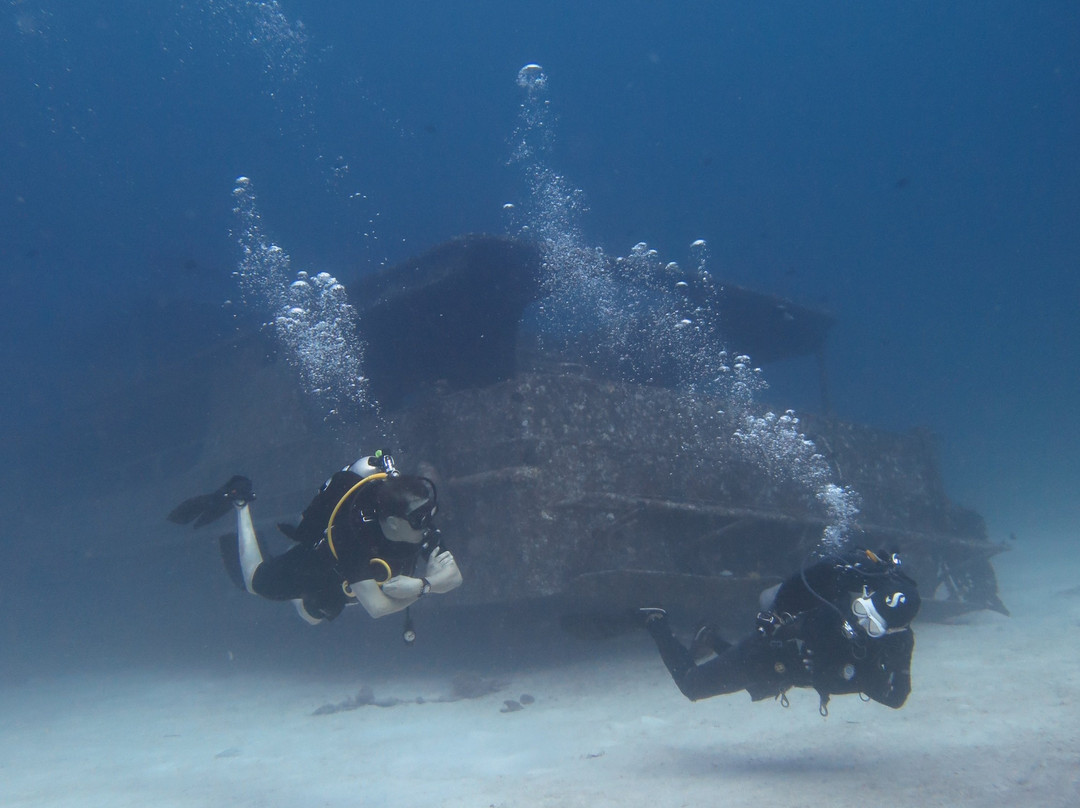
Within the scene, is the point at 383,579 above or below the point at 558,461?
below

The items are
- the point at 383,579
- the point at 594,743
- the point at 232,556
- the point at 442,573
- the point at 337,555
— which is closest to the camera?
the point at 383,579

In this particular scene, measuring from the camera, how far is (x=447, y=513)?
686 cm

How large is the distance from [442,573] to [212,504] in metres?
2.38

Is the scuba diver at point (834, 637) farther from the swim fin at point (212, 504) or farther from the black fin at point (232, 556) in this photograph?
the swim fin at point (212, 504)

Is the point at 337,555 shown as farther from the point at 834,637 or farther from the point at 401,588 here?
the point at 834,637

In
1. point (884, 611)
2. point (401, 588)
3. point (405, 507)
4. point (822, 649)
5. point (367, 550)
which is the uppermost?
point (405, 507)

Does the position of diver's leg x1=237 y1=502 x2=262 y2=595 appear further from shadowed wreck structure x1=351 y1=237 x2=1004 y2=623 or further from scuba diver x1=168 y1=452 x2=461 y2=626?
shadowed wreck structure x1=351 y1=237 x2=1004 y2=623

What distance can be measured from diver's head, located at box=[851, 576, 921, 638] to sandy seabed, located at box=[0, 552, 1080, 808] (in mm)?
817

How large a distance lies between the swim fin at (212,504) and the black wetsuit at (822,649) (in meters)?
4.04

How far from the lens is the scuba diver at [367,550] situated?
3.42 metres

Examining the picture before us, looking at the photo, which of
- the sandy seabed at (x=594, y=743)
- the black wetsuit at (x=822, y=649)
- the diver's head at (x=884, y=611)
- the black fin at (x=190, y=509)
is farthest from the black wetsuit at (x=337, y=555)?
the diver's head at (x=884, y=611)

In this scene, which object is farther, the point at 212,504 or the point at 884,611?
the point at 212,504

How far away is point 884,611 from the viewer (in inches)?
137

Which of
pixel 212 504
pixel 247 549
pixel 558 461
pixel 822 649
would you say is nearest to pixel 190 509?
pixel 212 504
